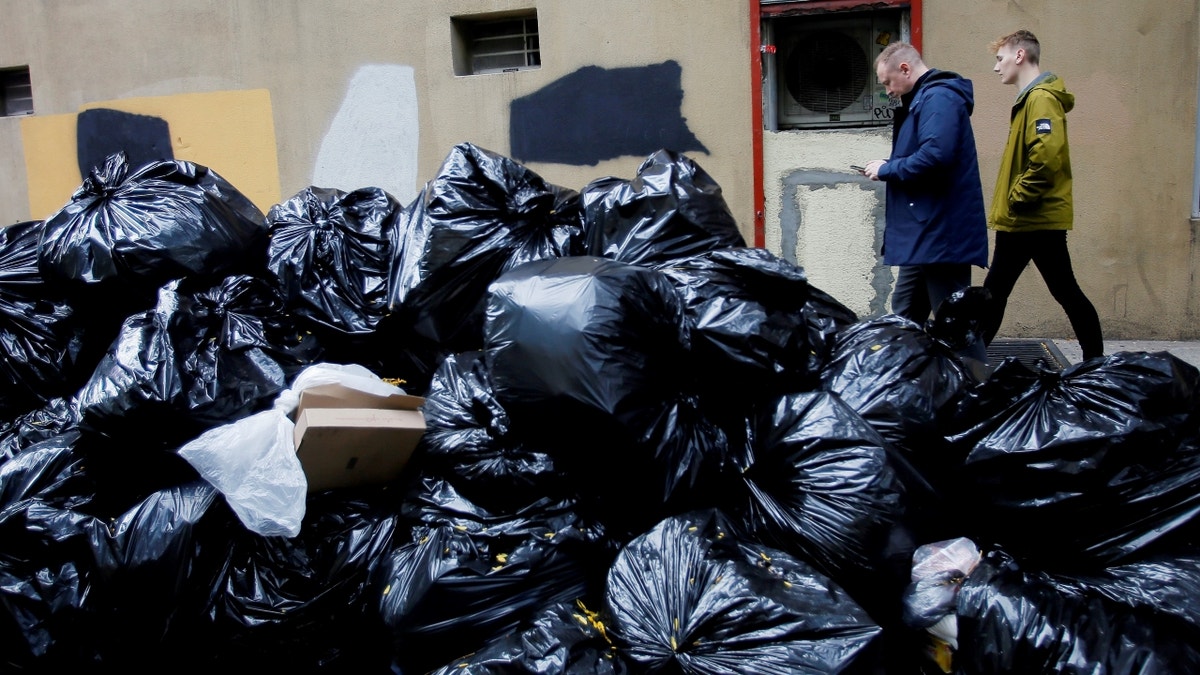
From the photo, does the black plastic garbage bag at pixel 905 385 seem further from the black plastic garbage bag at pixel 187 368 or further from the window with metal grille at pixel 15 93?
the window with metal grille at pixel 15 93

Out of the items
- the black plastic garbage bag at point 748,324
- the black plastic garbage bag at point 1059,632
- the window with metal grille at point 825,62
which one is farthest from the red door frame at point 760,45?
Answer: the black plastic garbage bag at point 1059,632

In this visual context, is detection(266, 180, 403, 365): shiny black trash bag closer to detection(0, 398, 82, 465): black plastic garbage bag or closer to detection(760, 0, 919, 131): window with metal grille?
detection(0, 398, 82, 465): black plastic garbage bag

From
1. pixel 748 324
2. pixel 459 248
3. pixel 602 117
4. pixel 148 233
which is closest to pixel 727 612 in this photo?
pixel 748 324

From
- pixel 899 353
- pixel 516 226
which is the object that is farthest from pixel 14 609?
pixel 899 353

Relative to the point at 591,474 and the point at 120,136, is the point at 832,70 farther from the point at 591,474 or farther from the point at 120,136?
the point at 120,136

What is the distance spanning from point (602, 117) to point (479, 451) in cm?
310

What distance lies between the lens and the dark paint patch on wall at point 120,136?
6.02 m

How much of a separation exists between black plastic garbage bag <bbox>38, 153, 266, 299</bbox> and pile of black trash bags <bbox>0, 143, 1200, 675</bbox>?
0.01m

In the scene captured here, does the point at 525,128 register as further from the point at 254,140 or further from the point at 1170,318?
the point at 1170,318

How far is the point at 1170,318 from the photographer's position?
4492 mm

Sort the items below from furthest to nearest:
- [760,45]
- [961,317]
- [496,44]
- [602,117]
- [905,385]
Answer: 1. [496,44]
2. [602,117]
3. [760,45]
4. [961,317]
5. [905,385]

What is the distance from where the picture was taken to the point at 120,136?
6082 mm

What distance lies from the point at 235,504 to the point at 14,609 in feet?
2.09

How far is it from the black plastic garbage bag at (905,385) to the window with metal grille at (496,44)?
133 inches
